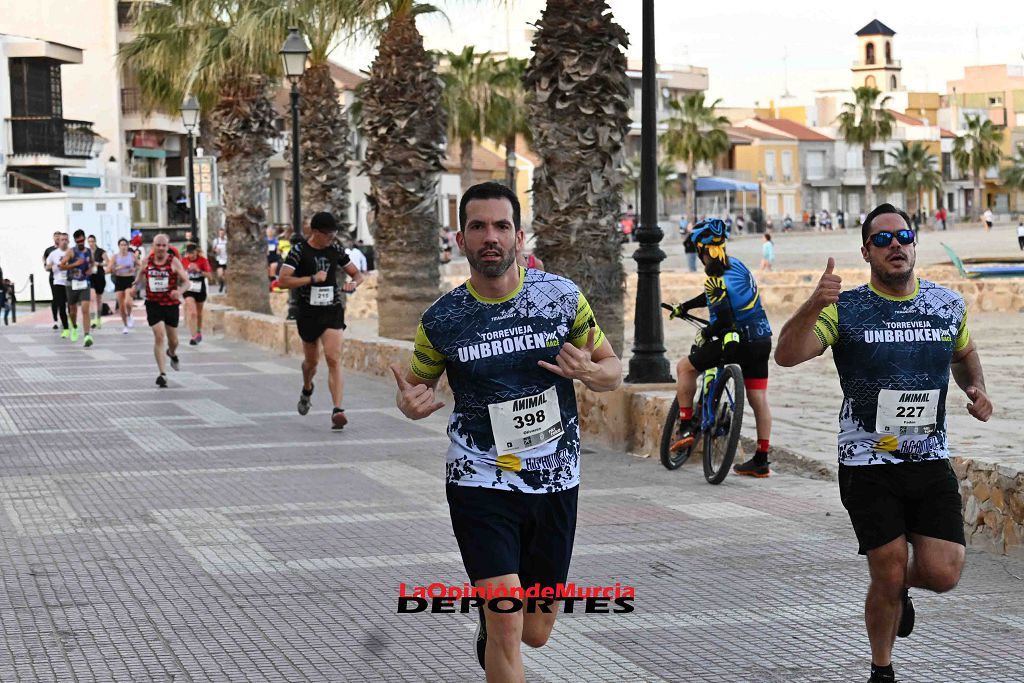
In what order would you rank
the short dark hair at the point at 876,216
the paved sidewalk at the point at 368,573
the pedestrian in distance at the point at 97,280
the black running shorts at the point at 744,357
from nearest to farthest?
the short dark hair at the point at 876,216, the paved sidewalk at the point at 368,573, the black running shorts at the point at 744,357, the pedestrian in distance at the point at 97,280

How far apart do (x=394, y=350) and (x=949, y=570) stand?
12647mm

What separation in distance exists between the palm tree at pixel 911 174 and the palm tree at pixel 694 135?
1159 inches

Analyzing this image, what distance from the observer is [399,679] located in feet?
18.6

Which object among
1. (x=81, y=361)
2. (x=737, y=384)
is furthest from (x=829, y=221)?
(x=737, y=384)

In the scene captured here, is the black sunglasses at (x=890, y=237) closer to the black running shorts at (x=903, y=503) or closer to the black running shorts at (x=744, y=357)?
the black running shorts at (x=903, y=503)

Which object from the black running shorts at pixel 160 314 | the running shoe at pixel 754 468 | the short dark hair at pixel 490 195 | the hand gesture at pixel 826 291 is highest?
the short dark hair at pixel 490 195

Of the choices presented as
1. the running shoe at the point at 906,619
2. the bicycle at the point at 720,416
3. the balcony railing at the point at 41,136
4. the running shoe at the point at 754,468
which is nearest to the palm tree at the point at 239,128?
the bicycle at the point at 720,416

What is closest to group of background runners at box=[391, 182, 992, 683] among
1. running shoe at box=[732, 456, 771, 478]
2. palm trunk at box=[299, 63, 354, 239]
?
running shoe at box=[732, 456, 771, 478]

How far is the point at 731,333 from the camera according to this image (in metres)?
10.1

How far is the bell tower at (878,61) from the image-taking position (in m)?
155

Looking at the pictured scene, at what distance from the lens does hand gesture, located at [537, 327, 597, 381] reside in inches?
179

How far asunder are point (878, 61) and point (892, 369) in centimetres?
15661

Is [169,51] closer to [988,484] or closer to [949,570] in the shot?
[988,484]

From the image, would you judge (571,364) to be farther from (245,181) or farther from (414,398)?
(245,181)
